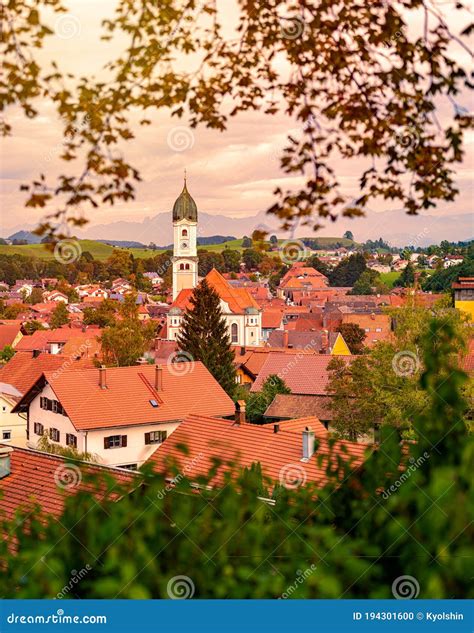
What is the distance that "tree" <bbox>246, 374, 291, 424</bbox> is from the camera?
23484mm

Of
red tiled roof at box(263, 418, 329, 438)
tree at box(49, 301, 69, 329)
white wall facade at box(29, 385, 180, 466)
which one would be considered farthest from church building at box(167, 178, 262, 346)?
red tiled roof at box(263, 418, 329, 438)

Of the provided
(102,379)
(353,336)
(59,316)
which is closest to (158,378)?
(102,379)

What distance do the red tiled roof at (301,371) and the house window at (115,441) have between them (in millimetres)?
7558

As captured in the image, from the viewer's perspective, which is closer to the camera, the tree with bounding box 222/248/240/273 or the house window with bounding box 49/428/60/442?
the house window with bounding box 49/428/60/442

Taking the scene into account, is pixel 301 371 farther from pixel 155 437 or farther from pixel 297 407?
pixel 155 437

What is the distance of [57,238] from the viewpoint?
360cm

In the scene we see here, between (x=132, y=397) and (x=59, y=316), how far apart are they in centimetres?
3317

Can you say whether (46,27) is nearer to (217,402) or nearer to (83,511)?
(83,511)

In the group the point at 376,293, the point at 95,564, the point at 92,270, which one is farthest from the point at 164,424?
the point at 376,293

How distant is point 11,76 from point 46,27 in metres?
0.30

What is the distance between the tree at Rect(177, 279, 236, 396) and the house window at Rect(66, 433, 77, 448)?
9.07 meters

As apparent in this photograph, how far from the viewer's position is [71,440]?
1873 centimetres

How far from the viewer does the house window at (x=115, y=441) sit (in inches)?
736

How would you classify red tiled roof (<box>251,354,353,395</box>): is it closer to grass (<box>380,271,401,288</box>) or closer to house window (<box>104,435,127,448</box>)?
house window (<box>104,435,127,448</box>)
